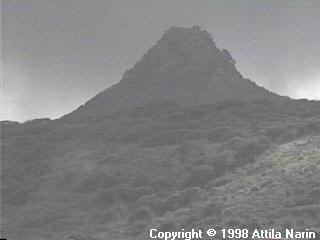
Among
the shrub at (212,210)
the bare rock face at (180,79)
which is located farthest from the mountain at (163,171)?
the bare rock face at (180,79)

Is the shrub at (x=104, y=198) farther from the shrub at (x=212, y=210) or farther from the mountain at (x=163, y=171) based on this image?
the shrub at (x=212, y=210)

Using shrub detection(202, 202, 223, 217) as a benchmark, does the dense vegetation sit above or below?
above

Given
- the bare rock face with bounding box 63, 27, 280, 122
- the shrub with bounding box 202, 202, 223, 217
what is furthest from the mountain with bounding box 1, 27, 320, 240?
the bare rock face with bounding box 63, 27, 280, 122

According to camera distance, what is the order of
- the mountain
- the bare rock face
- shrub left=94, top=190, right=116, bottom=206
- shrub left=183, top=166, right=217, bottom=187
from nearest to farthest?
the mountain → shrub left=94, top=190, right=116, bottom=206 → shrub left=183, top=166, right=217, bottom=187 → the bare rock face

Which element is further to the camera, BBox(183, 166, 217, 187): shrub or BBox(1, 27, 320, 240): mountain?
→ BBox(183, 166, 217, 187): shrub

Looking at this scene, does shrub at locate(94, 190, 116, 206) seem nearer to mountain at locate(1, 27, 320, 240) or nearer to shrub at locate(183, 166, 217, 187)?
mountain at locate(1, 27, 320, 240)

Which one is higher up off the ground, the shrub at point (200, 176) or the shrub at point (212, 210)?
the shrub at point (200, 176)
